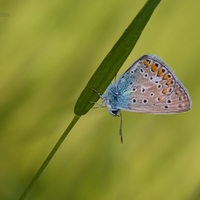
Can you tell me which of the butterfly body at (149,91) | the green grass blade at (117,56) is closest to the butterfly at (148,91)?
the butterfly body at (149,91)

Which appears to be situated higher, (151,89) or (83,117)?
(151,89)

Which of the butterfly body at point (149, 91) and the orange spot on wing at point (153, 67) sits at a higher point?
the orange spot on wing at point (153, 67)

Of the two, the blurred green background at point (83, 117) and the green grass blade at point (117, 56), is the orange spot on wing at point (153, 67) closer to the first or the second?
the blurred green background at point (83, 117)

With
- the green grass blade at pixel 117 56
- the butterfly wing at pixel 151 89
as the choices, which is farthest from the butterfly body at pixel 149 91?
the green grass blade at pixel 117 56

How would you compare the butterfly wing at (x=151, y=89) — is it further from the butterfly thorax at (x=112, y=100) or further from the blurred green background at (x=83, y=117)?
the blurred green background at (x=83, y=117)

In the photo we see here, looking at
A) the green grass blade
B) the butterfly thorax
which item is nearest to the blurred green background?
the butterfly thorax

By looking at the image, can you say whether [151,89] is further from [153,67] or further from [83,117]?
[83,117]

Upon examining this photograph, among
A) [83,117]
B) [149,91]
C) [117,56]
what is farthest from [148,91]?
[117,56]

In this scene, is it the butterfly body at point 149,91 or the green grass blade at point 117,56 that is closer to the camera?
the green grass blade at point 117,56

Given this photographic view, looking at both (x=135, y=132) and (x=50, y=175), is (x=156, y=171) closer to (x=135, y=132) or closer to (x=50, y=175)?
(x=135, y=132)
